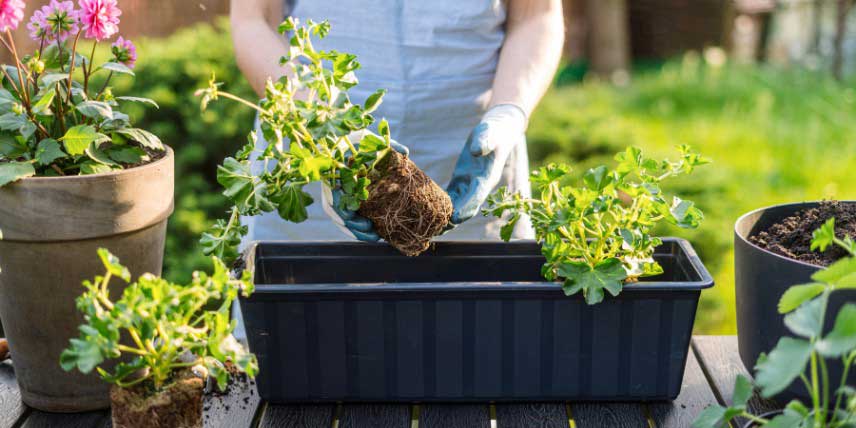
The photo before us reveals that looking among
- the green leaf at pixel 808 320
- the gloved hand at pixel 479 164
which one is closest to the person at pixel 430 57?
the gloved hand at pixel 479 164

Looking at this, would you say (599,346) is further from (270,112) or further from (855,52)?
(855,52)

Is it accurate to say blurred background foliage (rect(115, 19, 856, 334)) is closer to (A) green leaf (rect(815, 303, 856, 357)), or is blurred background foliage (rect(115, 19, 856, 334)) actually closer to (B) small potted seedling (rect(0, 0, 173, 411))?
(A) green leaf (rect(815, 303, 856, 357))

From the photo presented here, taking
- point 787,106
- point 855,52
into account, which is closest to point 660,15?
point 855,52

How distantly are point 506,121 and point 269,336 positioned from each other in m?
0.58

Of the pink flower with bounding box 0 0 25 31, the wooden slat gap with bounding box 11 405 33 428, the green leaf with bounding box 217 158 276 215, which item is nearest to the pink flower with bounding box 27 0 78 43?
the pink flower with bounding box 0 0 25 31

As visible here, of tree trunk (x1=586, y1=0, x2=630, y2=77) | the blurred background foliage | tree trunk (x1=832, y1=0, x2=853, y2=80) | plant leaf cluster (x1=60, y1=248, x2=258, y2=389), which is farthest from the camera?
tree trunk (x1=586, y1=0, x2=630, y2=77)

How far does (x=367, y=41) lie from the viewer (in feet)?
5.34

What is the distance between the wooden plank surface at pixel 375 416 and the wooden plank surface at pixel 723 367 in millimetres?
446

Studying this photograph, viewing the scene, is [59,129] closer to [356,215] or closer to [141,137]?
[141,137]

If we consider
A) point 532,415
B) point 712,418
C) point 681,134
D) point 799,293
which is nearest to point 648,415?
point 532,415

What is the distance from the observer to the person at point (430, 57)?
1.61 m

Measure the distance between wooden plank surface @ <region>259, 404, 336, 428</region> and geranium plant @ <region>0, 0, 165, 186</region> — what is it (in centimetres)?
39

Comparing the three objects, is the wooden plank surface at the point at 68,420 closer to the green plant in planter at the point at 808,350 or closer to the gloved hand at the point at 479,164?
the gloved hand at the point at 479,164

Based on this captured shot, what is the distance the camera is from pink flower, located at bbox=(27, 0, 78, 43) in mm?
1153
